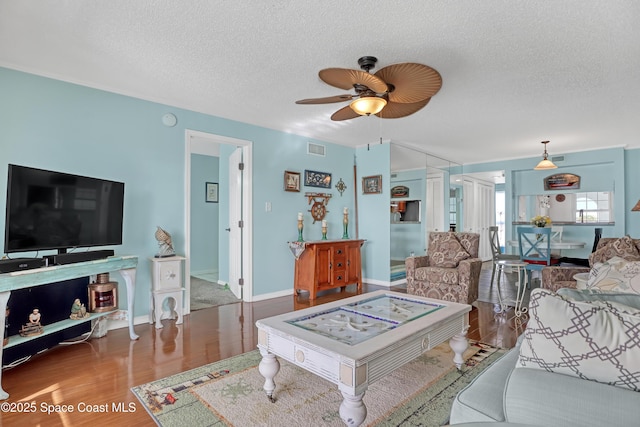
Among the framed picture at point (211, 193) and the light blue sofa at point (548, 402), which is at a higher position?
the framed picture at point (211, 193)

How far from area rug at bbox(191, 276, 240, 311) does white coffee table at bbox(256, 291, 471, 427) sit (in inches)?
95.3

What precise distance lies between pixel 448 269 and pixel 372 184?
6.98 feet

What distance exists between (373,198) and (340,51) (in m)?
3.37

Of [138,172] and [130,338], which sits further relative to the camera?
[138,172]

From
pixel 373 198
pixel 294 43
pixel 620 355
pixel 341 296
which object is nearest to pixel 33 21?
pixel 294 43

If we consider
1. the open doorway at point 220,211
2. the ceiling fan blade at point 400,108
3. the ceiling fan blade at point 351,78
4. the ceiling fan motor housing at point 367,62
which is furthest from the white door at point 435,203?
the ceiling fan blade at point 351,78

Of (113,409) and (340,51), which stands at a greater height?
(340,51)

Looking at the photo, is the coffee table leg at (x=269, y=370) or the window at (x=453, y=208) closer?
the coffee table leg at (x=269, y=370)

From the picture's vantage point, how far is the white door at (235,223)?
4578 millimetres

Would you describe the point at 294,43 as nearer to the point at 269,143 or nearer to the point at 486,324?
the point at 269,143

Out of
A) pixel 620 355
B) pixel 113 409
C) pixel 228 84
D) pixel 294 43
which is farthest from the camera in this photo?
pixel 228 84

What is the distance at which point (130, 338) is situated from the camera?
3004 mm

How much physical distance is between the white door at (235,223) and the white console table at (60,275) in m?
1.68

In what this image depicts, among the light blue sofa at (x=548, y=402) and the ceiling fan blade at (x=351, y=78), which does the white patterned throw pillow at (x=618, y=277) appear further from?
the ceiling fan blade at (x=351, y=78)
